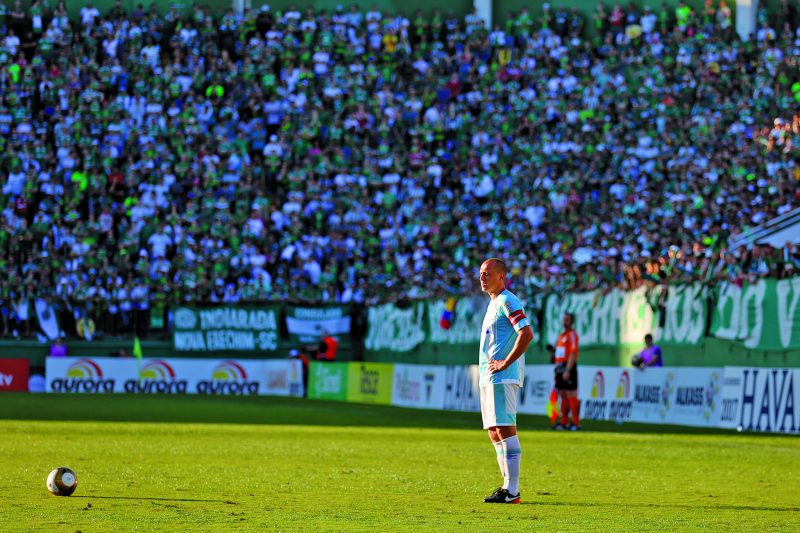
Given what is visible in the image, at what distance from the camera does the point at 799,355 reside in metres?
24.4

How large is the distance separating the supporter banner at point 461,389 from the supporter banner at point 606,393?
274 cm

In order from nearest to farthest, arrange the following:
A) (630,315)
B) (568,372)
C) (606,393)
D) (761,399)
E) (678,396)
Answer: (761,399)
(568,372)
(678,396)
(606,393)
(630,315)

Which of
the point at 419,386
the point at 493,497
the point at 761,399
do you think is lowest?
the point at 419,386

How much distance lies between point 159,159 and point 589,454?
91.6 feet

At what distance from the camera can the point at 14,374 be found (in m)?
39.2

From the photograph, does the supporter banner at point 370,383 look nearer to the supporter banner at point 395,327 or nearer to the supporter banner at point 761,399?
the supporter banner at point 395,327

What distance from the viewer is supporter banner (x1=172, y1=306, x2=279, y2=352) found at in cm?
4034

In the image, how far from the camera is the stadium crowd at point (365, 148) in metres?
40.6

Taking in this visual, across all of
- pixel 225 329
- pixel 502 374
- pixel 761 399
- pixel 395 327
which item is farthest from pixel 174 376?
pixel 502 374

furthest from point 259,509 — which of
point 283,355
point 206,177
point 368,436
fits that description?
point 206,177

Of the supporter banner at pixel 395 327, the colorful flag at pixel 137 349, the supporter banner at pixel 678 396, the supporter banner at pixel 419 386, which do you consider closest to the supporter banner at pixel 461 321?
the supporter banner at pixel 395 327

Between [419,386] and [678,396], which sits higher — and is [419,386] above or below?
below

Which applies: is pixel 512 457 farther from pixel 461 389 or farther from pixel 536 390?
pixel 461 389

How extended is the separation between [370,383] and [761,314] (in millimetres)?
13757
